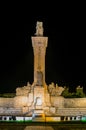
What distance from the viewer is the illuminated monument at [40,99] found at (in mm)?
44562

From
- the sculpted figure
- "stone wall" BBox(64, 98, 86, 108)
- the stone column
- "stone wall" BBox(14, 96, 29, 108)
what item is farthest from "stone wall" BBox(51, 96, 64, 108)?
the sculpted figure

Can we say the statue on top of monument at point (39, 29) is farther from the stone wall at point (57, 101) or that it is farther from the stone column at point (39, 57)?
the stone wall at point (57, 101)

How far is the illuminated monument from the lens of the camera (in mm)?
44562

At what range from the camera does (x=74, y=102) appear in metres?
48.3

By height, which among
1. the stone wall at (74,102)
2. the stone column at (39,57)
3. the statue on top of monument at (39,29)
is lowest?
the stone wall at (74,102)

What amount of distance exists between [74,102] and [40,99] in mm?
4702

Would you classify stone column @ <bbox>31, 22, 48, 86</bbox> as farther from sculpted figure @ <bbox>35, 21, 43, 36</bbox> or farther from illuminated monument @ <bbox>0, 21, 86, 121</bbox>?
sculpted figure @ <bbox>35, 21, 43, 36</bbox>

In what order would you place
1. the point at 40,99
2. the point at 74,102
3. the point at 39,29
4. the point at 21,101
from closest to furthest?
the point at 40,99, the point at 21,101, the point at 39,29, the point at 74,102

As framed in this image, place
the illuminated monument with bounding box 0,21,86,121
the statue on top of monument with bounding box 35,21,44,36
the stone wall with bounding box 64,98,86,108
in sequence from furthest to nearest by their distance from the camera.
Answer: the stone wall with bounding box 64,98,86,108
the statue on top of monument with bounding box 35,21,44,36
the illuminated monument with bounding box 0,21,86,121

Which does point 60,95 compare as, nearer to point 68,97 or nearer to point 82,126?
point 68,97

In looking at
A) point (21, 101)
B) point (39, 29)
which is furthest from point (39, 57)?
point (21, 101)

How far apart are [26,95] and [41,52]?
14.4 ft

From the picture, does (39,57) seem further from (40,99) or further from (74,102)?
(74,102)

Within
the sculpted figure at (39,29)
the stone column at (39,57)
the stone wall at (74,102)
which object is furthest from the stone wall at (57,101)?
the sculpted figure at (39,29)
